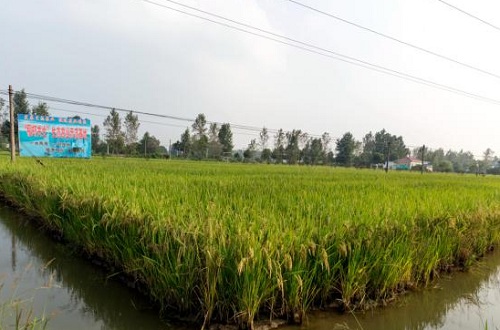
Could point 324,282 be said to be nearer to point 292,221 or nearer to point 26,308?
point 292,221

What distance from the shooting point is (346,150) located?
54.0 meters

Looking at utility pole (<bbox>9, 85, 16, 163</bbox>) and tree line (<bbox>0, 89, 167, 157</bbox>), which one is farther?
tree line (<bbox>0, 89, 167, 157</bbox>)

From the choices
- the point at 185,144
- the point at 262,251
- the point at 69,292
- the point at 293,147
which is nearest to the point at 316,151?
the point at 293,147

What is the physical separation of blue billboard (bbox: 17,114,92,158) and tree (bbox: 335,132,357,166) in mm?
38248

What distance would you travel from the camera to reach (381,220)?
3518mm

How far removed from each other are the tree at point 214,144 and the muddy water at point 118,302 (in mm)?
37398

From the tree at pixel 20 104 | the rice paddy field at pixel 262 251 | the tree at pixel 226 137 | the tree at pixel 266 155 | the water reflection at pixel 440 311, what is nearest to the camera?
the rice paddy field at pixel 262 251

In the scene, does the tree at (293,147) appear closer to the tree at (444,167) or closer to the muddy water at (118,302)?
the tree at (444,167)

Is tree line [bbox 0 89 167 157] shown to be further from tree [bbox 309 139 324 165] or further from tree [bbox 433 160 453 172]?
tree [bbox 433 160 453 172]

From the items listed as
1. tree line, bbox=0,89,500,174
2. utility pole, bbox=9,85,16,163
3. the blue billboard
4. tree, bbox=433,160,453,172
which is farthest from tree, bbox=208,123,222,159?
tree, bbox=433,160,453,172

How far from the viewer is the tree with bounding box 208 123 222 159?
41.8 m

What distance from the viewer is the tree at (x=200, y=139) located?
40625mm

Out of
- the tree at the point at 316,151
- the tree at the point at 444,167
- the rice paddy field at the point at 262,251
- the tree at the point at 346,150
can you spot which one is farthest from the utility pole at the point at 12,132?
the tree at the point at 444,167

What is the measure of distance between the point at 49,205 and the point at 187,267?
3.35 meters
